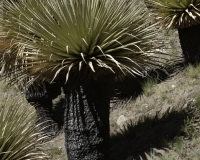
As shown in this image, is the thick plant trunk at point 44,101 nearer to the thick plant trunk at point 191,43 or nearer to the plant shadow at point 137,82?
the plant shadow at point 137,82

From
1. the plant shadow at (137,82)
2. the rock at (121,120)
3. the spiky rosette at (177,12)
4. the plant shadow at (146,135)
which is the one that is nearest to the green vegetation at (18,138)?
the plant shadow at (146,135)

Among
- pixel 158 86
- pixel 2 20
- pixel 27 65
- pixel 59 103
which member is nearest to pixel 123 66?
pixel 27 65

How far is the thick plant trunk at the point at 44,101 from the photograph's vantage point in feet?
28.0

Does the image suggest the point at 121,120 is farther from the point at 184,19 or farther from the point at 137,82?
the point at 184,19

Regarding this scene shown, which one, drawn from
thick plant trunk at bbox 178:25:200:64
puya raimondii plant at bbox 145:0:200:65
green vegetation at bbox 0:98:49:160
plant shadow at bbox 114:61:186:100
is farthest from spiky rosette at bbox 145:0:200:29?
green vegetation at bbox 0:98:49:160

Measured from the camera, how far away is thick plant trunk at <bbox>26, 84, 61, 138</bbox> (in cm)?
853

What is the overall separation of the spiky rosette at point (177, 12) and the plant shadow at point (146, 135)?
1.69 meters

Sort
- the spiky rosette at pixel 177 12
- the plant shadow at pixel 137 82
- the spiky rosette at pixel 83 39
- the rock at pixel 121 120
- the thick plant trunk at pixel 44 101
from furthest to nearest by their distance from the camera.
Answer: the plant shadow at pixel 137 82, the thick plant trunk at pixel 44 101, the rock at pixel 121 120, the spiky rosette at pixel 177 12, the spiky rosette at pixel 83 39

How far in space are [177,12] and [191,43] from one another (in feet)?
2.75

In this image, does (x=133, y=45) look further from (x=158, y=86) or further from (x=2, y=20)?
(x=158, y=86)

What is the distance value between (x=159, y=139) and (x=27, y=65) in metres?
2.06

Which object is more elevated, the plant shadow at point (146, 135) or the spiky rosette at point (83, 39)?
the spiky rosette at point (83, 39)

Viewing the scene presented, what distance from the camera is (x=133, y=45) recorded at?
226 inches

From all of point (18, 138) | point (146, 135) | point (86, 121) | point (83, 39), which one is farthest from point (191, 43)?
point (18, 138)
